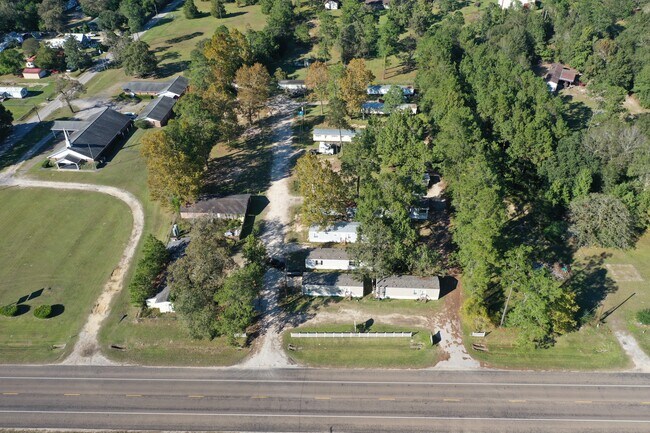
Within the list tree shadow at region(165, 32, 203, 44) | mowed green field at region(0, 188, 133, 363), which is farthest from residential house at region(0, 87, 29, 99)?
tree shadow at region(165, 32, 203, 44)

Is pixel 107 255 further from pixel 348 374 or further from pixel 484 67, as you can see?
pixel 484 67

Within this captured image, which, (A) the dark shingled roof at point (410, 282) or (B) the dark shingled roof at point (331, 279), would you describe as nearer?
(A) the dark shingled roof at point (410, 282)

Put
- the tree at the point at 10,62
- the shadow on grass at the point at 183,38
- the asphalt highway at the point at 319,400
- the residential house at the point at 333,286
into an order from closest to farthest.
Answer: the asphalt highway at the point at 319,400, the residential house at the point at 333,286, the tree at the point at 10,62, the shadow on grass at the point at 183,38

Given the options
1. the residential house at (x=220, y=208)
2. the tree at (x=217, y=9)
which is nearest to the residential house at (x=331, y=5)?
the tree at (x=217, y=9)

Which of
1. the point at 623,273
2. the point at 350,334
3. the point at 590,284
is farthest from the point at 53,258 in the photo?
the point at 623,273

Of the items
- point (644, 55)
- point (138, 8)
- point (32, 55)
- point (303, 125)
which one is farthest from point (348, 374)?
point (138, 8)

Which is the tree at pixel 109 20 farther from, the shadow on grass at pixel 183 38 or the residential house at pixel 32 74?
the residential house at pixel 32 74
